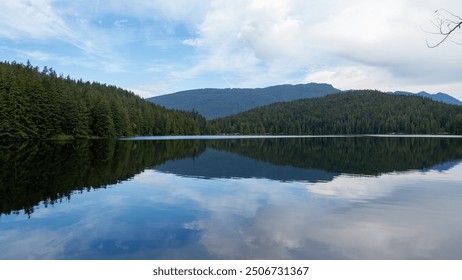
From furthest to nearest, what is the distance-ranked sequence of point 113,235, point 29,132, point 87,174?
point 29,132
point 87,174
point 113,235

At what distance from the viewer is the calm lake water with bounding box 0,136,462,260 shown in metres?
14.4

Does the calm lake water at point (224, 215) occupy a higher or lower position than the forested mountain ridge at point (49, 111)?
lower

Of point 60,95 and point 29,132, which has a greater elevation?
point 60,95

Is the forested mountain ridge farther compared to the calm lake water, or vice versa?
the forested mountain ridge

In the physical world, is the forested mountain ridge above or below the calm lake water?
above

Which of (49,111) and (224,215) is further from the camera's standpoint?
(49,111)

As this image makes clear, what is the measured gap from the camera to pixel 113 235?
53.0 ft

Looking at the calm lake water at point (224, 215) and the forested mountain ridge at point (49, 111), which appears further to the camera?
the forested mountain ridge at point (49, 111)

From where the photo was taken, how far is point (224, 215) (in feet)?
65.8

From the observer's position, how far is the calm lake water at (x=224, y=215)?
1438 cm

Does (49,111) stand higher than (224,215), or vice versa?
(49,111)
